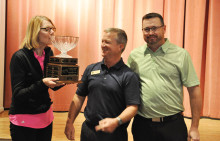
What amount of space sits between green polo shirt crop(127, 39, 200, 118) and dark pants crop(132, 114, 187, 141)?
0.06 meters

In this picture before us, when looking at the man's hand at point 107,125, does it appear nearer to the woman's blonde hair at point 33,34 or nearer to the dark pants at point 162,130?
the dark pants at point 162,130

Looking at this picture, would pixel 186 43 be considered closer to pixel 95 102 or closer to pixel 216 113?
pixel 216 113

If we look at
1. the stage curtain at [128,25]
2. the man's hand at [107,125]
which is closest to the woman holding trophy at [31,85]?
the man's hand at [107,125]

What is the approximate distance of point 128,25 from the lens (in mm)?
3830

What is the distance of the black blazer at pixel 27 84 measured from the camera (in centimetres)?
158

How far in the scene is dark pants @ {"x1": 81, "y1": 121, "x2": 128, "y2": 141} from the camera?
1547 millimetres

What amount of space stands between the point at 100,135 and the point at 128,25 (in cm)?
258

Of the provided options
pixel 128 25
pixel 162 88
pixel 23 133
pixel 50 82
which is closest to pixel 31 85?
pixel 50 82

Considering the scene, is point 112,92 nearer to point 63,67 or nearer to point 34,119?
point 63,67

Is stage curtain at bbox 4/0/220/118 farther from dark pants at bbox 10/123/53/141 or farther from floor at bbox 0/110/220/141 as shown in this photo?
dark pants at bbox 10/123/53/141

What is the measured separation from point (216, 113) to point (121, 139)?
2.74 metres

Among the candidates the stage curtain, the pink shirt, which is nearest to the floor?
the stage curtain

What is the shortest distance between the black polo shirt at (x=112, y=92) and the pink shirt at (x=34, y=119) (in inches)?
14.2

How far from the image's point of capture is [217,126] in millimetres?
3424
